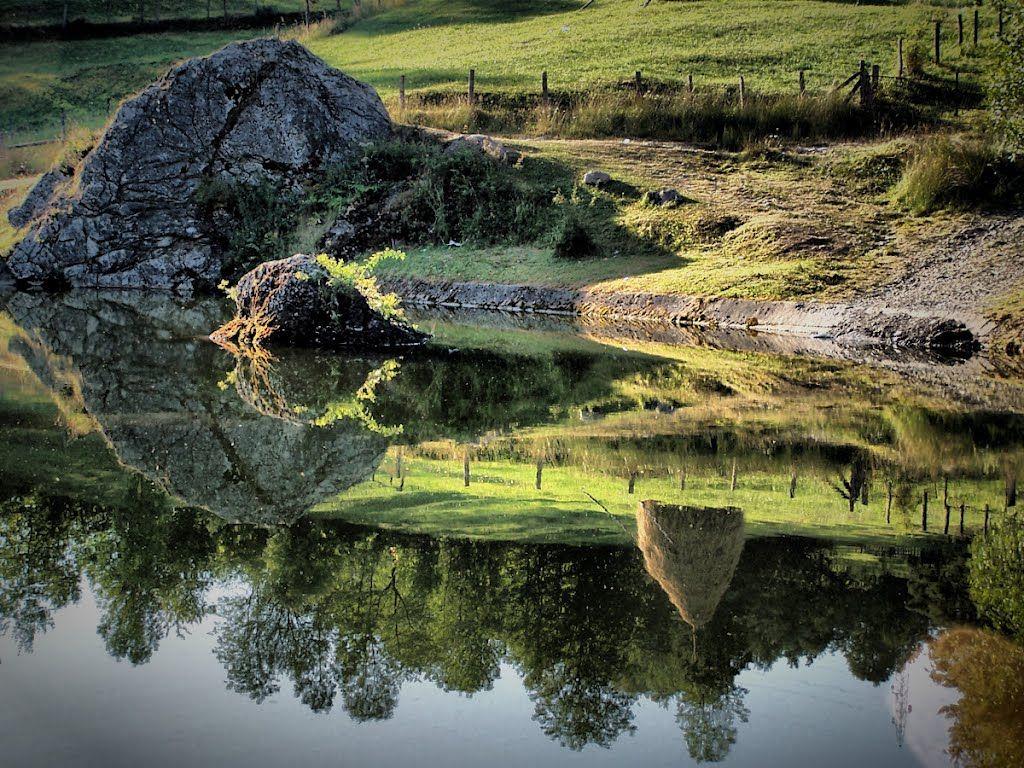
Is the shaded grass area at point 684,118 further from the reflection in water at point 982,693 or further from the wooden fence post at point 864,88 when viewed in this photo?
the reflection in water at point 982,693

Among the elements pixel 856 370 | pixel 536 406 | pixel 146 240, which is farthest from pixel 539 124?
pixel 536 406

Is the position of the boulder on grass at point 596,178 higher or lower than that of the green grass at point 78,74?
lower

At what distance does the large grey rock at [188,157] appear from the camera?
37625mm

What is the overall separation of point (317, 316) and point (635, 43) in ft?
153

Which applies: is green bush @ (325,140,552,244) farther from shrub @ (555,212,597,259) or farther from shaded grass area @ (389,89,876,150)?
shaded grass area @ (389,89,876,150)

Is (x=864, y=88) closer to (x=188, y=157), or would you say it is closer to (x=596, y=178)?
(x=596, y=178)

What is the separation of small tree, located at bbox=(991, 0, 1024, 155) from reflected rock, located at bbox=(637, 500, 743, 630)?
19.8 m

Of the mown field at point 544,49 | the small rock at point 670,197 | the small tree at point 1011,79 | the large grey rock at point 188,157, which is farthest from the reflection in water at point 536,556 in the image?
the mown field at point 544,49

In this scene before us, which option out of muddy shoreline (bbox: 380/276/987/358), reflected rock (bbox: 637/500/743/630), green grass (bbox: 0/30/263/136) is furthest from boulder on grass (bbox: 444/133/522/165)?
green grass (bbox: 0/30/263/136)

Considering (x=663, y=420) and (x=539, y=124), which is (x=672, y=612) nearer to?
(x=663, y=420)

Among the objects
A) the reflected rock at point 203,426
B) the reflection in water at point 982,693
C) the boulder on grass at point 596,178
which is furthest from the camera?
the boulder on grass at point 596,178

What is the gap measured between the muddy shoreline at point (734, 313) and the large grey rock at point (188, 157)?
9510 millimetres

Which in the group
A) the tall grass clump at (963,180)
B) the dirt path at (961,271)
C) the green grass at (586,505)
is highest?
the green grass at (586,505)

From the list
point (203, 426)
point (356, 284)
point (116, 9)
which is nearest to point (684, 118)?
point (356, 284)
